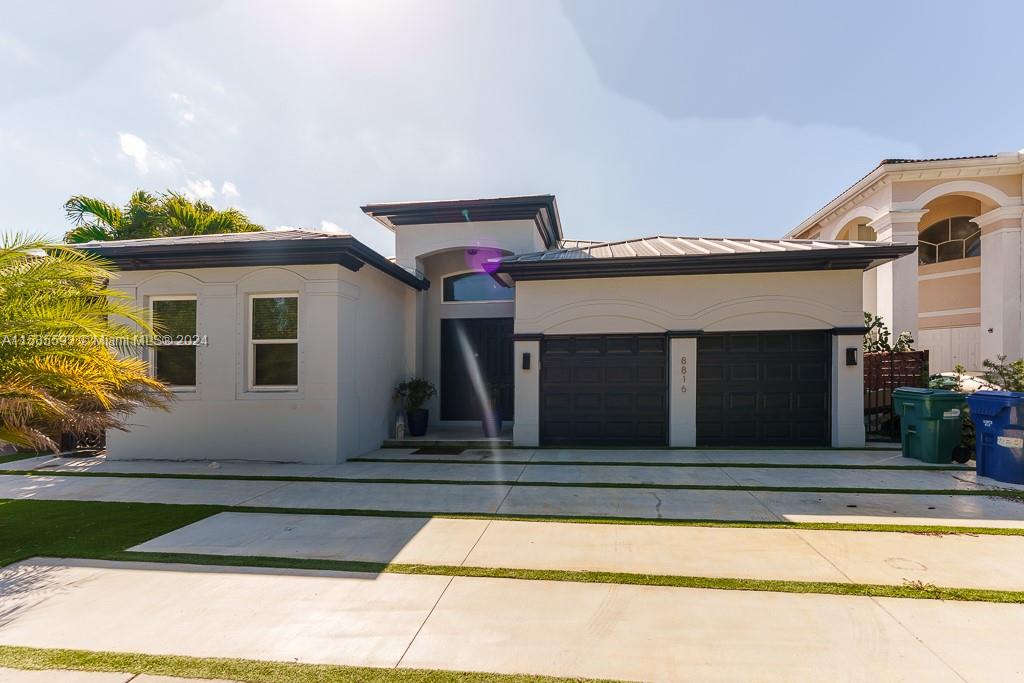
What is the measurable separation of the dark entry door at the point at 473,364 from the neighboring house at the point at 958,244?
11.9 meters

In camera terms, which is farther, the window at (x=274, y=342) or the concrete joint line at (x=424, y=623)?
the window at (x=274, y=342)

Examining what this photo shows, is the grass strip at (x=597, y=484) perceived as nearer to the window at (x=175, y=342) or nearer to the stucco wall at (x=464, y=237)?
the window at (x=175, y=342)

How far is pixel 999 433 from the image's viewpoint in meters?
6.53

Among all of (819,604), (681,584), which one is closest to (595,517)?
(681,584)

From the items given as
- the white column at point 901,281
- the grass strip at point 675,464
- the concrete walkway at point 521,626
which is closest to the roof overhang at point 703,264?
the grass strip at point 675,464

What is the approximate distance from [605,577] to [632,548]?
Result: 0.71 metres

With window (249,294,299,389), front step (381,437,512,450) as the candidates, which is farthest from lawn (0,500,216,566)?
front step (381,437,512,450)

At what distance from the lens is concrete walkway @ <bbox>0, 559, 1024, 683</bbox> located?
263cm

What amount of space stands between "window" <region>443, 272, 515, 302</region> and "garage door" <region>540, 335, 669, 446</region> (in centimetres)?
289

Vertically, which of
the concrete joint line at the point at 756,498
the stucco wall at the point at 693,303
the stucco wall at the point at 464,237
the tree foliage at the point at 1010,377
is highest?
the stucco wall at the point at 464,237

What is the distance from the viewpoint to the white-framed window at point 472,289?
1198 cm

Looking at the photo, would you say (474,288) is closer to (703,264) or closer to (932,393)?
(703,264)

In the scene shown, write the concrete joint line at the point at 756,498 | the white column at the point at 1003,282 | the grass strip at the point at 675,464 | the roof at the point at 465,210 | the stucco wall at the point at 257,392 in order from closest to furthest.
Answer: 1. the concrete joint line at the point at 756,498
2. the grass strip at the point at 675,464
3. the stucco wall at the point at 257,392
4. the roof at the point at 465,210
5. the white column at the point at 1003,282

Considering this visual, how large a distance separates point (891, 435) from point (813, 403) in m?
2.09
